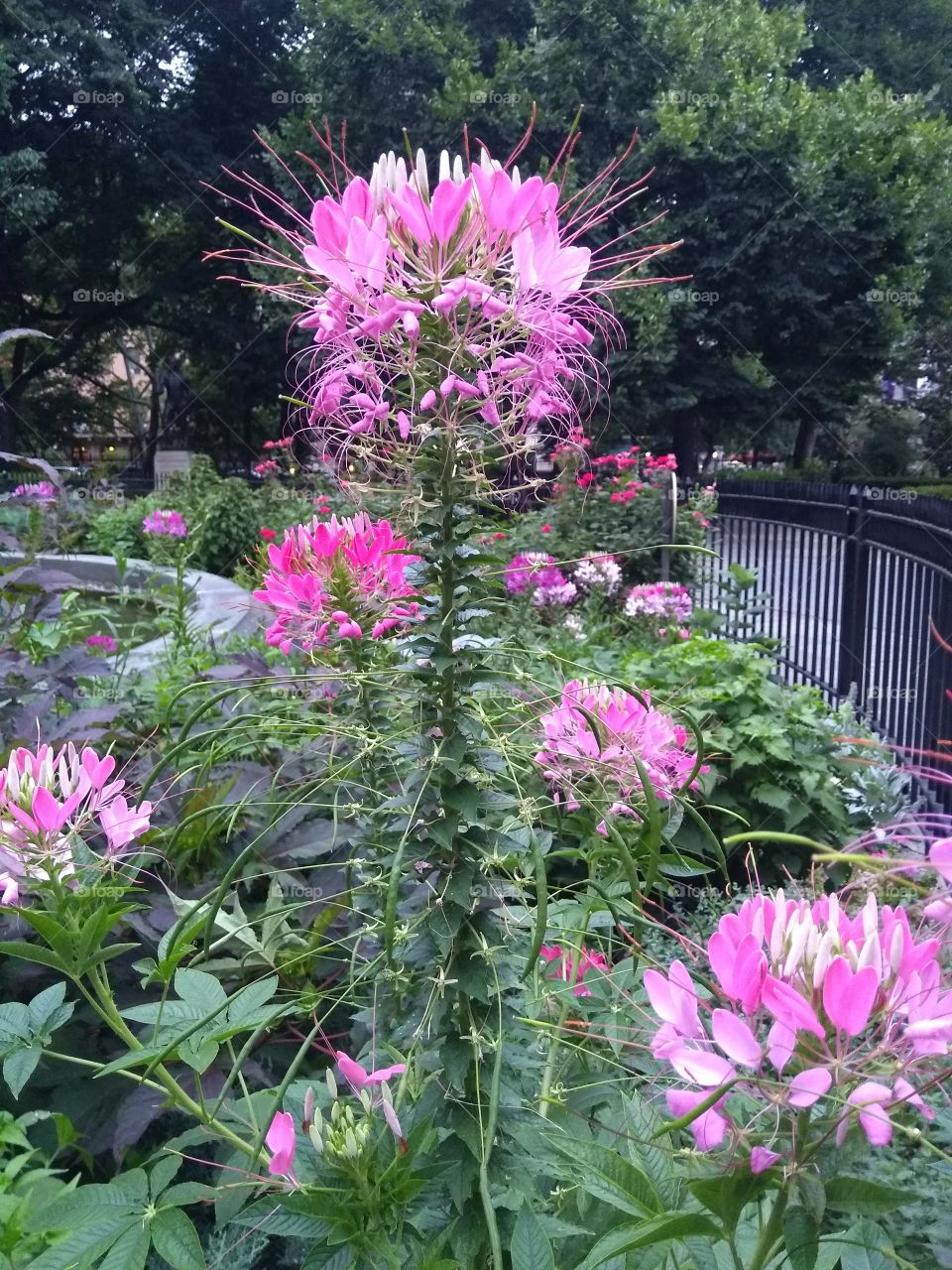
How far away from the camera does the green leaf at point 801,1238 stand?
2.25ft

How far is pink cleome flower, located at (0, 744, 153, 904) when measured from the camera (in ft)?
3.66

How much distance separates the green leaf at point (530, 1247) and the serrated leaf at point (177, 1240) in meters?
0.36

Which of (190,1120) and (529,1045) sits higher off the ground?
(529,1045)

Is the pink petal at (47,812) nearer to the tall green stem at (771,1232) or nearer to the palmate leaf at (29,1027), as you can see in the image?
the palmate leaf at (29,1027)

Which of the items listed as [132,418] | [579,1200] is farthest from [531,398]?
[132,418]

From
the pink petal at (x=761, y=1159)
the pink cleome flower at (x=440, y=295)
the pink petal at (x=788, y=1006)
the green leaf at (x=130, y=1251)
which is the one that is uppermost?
the pink cleome flower at (x=440, y=295)

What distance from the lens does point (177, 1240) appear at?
103 cm

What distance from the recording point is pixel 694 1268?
0.95 meters

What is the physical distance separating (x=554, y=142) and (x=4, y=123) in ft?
34.0

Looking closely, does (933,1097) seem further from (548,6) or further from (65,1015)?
(548,6)

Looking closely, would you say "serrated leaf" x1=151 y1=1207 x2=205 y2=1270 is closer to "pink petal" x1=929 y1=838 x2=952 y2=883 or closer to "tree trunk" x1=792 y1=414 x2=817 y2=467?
"pink petal" x1=929 y1=838 x2=952 y2=883

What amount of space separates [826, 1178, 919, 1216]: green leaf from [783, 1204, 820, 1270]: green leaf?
0.02m

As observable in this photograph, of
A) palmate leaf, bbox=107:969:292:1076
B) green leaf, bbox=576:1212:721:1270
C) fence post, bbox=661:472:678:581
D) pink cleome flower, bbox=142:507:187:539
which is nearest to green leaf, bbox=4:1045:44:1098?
palmate leaf, bbox=107:969:292:1076

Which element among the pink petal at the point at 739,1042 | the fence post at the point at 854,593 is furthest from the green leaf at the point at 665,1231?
the fence post at the point at 854,593
